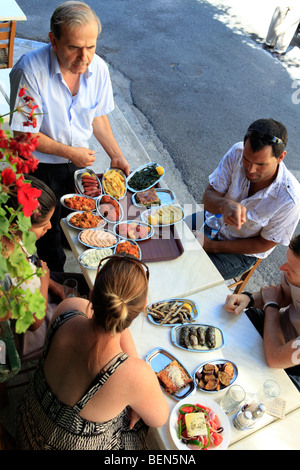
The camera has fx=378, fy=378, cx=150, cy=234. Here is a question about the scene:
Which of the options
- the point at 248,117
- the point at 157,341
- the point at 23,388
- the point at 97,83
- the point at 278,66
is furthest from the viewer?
the point at 278,66

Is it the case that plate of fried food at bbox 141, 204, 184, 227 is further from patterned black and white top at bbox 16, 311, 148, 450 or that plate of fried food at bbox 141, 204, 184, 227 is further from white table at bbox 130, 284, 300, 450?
patterned black and white top at bbox 16, 311, 148, 450

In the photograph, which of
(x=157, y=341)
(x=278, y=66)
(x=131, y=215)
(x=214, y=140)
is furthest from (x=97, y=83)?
(x=278, y=66)

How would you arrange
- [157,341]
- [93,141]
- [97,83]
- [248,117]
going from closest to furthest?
1. [157,341]
2. [97,83]
3. [93,141]
4. [248,117]

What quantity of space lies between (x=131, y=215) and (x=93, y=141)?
8.74 ft

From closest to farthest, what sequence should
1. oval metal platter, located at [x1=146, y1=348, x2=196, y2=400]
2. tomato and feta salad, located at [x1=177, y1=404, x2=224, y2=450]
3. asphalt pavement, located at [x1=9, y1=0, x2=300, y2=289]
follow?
tomato and feta salad, located at [x1=177, y1=404, x2=224, y2=450]
oval metal platter, located at [x1=146, y1=348, x2=196, y2=400]
asphalt pavement, located at [x1=9, y1=0, x2=300, y2=289]

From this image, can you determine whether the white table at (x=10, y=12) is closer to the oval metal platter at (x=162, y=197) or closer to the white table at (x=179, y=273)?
the oval metal platter at (x=162, y=197)

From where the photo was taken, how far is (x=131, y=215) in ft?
9.71

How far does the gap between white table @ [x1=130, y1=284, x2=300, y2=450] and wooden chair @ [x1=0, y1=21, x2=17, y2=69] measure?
407 centimetres

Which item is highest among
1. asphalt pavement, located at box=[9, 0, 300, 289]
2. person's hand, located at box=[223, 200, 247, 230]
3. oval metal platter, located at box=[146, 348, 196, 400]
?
person's hand, located at box=[223, 200, 247, 230]

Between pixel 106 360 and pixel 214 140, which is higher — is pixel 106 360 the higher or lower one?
the higher one

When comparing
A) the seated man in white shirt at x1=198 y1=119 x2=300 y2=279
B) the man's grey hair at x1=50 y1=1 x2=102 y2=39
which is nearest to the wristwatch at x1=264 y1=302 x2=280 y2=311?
the seated man in white shirt at x1=198 y1=119 x2=300 y2=279

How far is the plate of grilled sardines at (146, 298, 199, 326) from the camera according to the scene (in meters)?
2.30

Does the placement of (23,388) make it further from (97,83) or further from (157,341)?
(97,83)

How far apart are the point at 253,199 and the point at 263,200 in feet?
0.26
